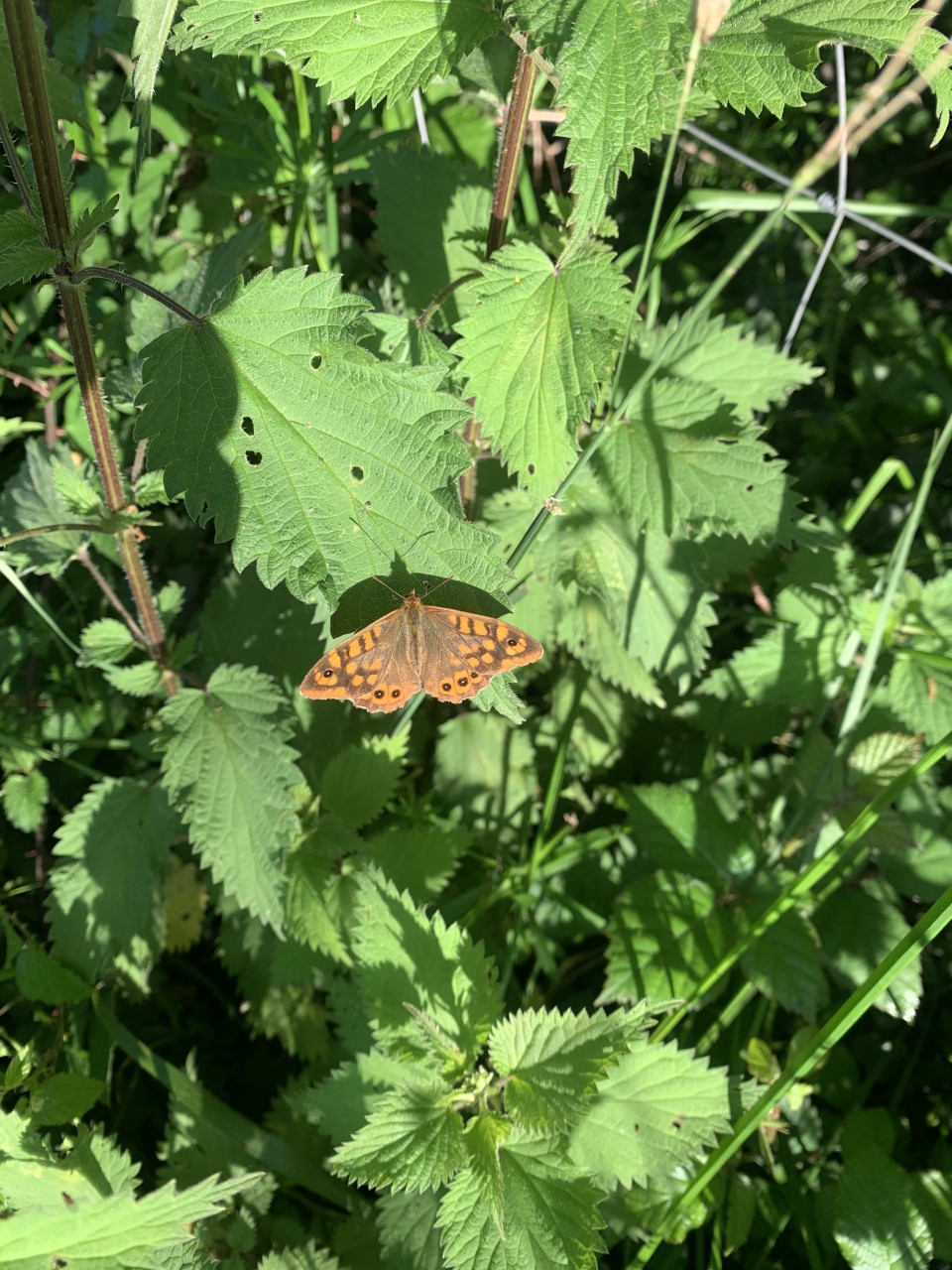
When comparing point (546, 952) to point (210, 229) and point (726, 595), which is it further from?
point (210, 229)

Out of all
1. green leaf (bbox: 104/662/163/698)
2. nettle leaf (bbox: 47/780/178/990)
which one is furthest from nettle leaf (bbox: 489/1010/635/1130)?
green leaf (bbox: 104/662/163/698)

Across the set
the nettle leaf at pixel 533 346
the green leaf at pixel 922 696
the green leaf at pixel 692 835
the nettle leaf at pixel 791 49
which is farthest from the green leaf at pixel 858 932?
the nettle leaf at pixel 791 49

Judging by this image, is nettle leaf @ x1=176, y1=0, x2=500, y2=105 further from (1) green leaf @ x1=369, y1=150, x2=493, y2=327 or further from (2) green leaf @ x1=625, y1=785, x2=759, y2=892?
(2) green leaf @ x1=625, y1=785, x2=759, y2=892

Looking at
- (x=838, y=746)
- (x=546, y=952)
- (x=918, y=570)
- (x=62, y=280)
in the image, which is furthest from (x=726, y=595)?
(x=62, y=280)

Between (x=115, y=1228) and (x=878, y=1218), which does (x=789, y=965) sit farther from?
(x=115, y=1228)

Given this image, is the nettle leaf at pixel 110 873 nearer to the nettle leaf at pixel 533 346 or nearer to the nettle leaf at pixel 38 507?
the nettle leaf at pixel 38 507
